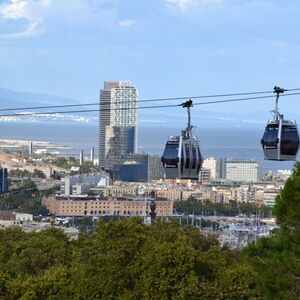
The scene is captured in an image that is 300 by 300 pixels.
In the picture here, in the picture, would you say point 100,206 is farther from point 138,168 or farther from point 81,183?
point 138,168

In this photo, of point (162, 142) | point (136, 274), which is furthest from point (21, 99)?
point (136, 274)

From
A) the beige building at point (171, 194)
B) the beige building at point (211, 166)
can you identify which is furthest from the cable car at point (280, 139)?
the beige building at point (211, 166)

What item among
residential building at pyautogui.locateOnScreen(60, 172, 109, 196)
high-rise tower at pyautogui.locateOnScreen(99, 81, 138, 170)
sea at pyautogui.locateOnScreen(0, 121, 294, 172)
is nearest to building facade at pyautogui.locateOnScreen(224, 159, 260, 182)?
sea at pyautogui.locateOnScreen(0, 121, 294, 172)

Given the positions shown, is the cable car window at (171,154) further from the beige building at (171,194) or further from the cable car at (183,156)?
the beige building at (171,194)

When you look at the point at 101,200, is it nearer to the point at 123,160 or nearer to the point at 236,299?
the point at 123,160

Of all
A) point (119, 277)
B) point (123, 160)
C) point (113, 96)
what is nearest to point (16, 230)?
point (119, 277)

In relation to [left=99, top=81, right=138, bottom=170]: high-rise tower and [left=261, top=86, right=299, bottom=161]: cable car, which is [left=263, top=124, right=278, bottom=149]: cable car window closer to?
[left=261, top=86, right=299, bottom=161]: cable car
